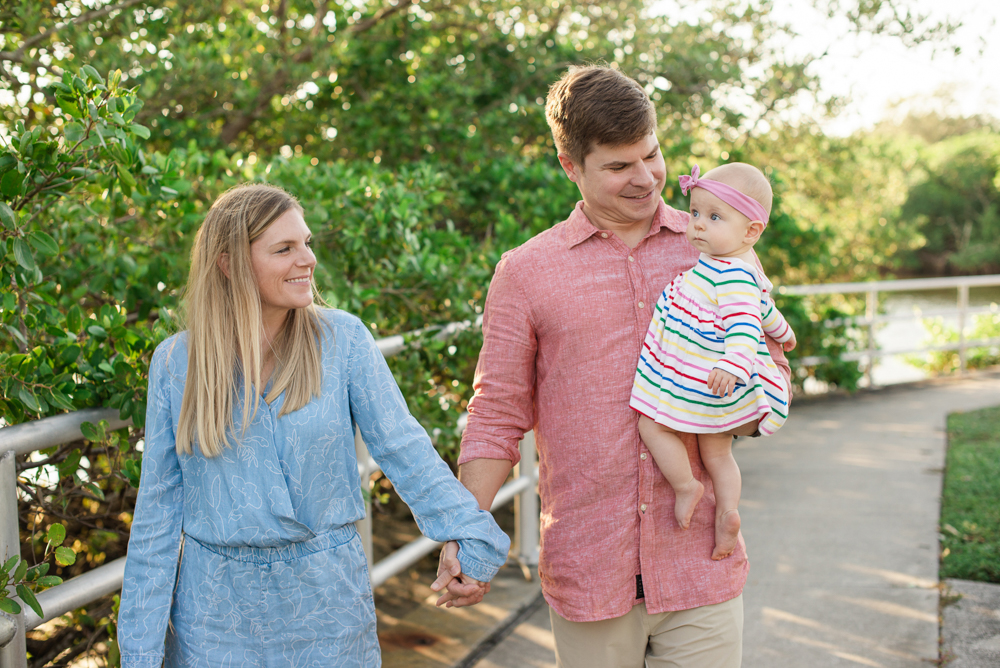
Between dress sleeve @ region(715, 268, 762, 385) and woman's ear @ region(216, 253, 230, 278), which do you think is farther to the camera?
woman's ear @ region(216, 253, 230, 278)

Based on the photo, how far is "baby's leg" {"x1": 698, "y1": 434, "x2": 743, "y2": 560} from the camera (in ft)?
6.02

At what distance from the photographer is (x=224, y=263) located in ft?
6.03

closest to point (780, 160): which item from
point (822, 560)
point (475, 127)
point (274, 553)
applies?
point (475, 127)

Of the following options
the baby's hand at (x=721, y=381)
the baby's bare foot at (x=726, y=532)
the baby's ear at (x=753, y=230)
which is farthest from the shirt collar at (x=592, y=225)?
the baby's bare foot at (x=726, y=532)

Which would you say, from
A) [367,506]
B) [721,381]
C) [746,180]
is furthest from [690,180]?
[367,506]

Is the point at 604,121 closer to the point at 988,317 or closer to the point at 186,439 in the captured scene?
the point at 186,439

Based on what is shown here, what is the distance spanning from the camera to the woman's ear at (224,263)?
6.00 feet

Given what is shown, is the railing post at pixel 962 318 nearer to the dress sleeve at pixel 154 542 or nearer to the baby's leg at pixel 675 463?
the baby's leg at pixel 675 463

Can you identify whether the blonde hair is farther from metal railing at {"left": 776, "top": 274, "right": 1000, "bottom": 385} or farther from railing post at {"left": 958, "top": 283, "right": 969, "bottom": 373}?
railing post at {"left": 958, "top": 283, "right": 969, "bottom": 373}

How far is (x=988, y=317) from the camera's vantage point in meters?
11.1

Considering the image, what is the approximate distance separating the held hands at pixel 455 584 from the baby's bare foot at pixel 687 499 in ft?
1.57

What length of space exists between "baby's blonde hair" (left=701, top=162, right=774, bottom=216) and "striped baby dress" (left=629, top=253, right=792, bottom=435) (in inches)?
6.2

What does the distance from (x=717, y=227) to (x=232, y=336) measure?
1.12m

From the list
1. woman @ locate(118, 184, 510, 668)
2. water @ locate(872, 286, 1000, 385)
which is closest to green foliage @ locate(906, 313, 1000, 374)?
water @ locate(872, 286, 1000, 385)
